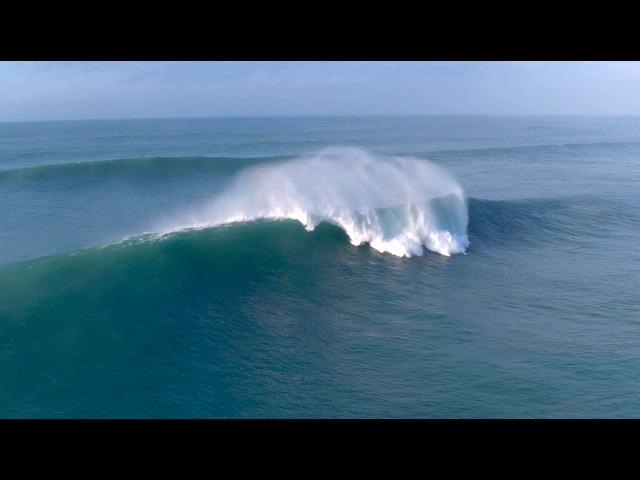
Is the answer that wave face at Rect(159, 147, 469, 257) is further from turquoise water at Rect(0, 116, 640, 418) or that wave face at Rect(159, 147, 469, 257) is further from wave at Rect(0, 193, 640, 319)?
wave at Rect(0, 193, 640, 319)

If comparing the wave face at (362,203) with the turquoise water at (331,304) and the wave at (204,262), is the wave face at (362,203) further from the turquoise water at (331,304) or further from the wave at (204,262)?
the wave at (204,262)

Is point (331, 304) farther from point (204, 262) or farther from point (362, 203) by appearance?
point (362, 203)

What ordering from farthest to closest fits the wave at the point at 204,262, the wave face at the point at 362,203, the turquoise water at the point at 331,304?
the wave face at the point at 362,203 → the wave at the point at 204,262 → the turquoise water at the point at 331,304

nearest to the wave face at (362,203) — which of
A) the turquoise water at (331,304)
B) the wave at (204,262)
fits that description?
the turquoise water at (331,304)

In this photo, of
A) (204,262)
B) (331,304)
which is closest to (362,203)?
(331,304)

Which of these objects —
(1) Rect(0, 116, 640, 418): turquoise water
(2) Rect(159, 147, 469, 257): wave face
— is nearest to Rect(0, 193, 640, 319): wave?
(1) Rect(0, 116, 640, 418): turquoise water

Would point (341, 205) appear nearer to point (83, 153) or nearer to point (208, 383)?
point (208, 383)
